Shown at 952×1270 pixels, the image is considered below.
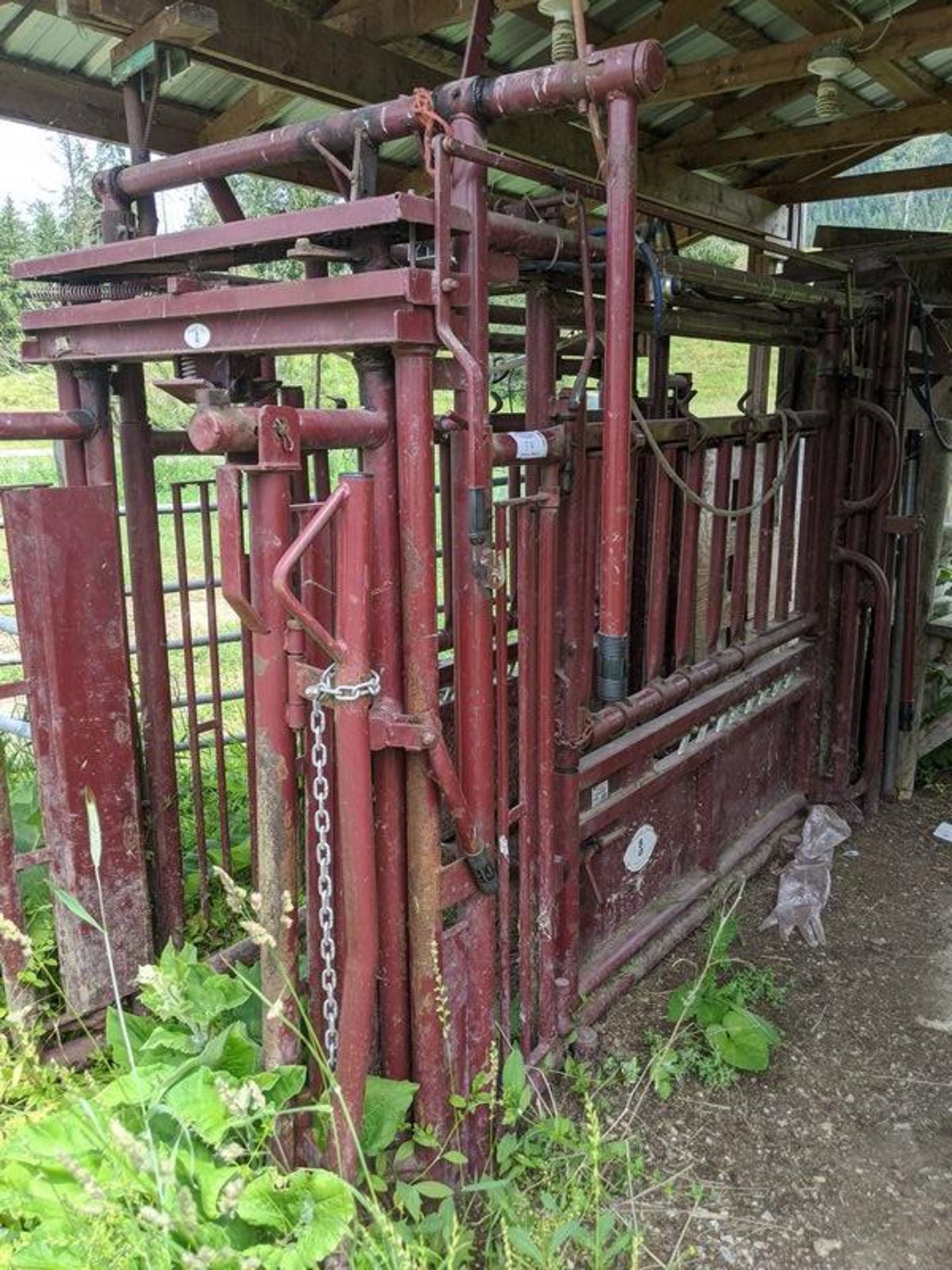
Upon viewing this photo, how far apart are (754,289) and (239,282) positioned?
5.45ft

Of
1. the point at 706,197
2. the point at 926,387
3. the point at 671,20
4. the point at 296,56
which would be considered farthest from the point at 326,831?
the point at 706,197

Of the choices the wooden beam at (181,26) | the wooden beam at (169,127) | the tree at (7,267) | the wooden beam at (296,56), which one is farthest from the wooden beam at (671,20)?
the tree at (7,267)

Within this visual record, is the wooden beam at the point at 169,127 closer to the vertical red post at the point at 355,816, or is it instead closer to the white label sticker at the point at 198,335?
the white label sticker at the point at 198,335

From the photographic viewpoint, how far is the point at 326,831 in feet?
6.00

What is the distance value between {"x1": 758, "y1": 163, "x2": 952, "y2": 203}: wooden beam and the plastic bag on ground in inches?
186

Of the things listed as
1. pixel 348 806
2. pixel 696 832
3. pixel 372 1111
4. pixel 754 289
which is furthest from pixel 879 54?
pixel 372 1111

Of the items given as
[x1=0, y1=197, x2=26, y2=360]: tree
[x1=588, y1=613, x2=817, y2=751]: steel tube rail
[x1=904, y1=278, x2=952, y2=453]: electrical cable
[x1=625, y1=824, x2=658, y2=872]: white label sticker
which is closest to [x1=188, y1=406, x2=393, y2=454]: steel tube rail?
[x1=588, y1=613, x2=817, y2=751]: steel tube rail

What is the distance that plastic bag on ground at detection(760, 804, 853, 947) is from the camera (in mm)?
3613

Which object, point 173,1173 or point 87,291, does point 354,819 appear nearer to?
point 173,1173

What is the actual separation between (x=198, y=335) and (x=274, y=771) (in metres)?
0.91

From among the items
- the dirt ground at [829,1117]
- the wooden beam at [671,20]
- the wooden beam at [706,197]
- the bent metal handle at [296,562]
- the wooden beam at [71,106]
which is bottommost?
the dirt ground at [829,1117]

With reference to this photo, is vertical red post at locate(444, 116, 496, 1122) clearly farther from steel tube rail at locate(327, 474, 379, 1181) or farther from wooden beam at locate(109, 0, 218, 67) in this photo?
wooden beam at locate(109, 0, 218, 67)

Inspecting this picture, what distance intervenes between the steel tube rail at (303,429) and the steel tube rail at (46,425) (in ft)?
2.32

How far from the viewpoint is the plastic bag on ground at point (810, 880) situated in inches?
142
